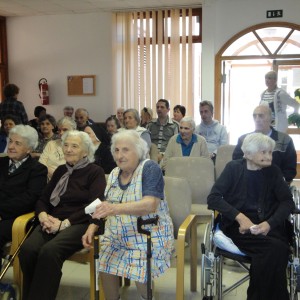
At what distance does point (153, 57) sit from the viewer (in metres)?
7.19

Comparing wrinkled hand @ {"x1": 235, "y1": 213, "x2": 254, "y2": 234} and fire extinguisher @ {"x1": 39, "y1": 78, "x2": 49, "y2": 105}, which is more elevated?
fire extinguisher @ {"x1": 39, "y1": 78, "x2": 49, "y2": 105}

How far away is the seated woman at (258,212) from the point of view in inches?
87.5

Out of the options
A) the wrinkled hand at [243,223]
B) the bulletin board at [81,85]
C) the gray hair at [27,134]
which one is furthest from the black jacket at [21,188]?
the bulletin board at [81,85]

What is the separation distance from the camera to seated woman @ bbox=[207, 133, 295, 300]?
7.29 feet

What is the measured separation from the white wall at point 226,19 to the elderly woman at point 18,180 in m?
4.54

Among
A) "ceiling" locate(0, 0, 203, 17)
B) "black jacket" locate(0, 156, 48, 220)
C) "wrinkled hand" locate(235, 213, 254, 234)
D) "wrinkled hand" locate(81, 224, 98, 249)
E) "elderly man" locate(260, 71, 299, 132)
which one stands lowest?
"wrinkled hand" locate(81, 224, 98, 249)

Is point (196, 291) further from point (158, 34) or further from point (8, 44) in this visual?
point (8, 44)

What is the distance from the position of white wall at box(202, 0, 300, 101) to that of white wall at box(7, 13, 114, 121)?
1804 mm

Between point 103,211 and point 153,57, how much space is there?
545cm

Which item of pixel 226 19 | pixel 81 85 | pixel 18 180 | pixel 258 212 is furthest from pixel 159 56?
pixel 258 212

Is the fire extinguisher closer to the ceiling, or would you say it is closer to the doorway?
the ceiling

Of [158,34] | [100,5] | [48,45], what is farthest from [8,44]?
[158,34]

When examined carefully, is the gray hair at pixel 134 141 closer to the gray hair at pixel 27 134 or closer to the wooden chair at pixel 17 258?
the wooden chair at pixel 17 258

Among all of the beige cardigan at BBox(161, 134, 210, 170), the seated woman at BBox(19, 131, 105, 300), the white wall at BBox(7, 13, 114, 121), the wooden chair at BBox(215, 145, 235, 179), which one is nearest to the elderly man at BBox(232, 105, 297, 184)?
the wooden chair at BBox(215, 145, 235, 179)
